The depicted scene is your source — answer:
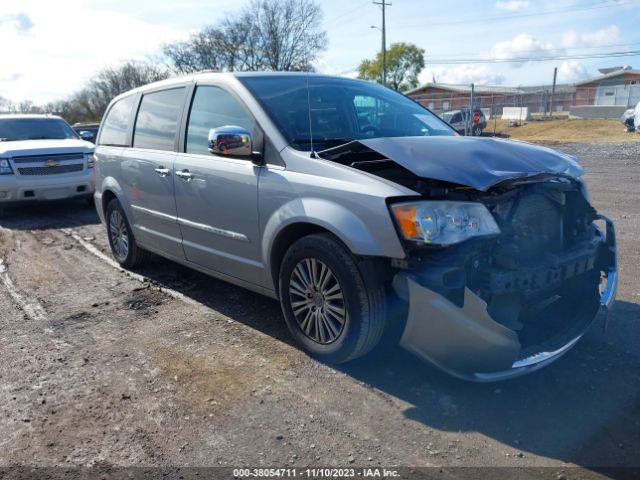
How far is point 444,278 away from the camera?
9.18 feet

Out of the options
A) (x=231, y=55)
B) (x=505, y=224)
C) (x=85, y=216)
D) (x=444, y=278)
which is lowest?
(x=85, y=216)

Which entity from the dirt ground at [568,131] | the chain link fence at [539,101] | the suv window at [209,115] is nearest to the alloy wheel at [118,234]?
the suv window at [209,115]

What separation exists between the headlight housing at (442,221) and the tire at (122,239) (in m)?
3.60

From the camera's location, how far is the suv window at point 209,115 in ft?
13.0

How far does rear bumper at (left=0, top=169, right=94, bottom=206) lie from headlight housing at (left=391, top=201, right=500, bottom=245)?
8.09m

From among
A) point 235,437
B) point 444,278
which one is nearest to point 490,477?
point 444,278

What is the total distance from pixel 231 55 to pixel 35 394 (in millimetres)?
47285

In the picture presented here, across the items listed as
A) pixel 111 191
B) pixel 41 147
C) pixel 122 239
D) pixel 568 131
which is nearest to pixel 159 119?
pixel 111 191

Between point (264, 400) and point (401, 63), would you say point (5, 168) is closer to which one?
point (264, 400)

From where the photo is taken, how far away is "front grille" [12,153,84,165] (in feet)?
29.7

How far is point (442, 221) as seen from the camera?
9.36 feet

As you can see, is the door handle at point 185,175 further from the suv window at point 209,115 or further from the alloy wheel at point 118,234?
the alloy wheel at point 118,234

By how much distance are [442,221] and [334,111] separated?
5.50 feet

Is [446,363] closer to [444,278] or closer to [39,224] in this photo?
[444,278]
